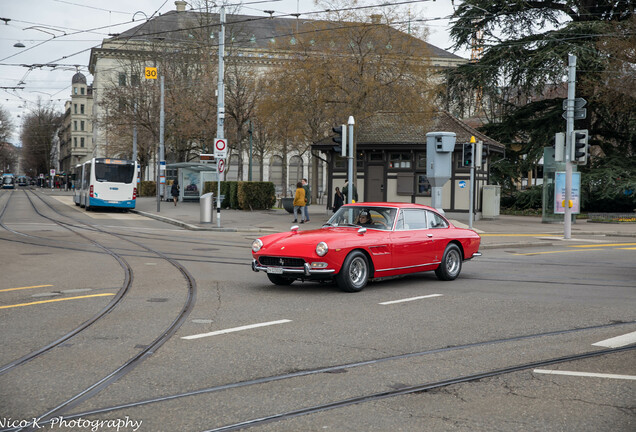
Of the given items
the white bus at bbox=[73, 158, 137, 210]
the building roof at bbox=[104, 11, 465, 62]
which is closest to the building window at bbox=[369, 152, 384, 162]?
the building roof at bbox=[104, 11, 465, 62]

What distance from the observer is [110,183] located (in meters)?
38.6

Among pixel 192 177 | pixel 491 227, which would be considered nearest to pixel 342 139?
pixel 491 227

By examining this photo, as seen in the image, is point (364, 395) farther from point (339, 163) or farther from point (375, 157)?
point (375, 157)

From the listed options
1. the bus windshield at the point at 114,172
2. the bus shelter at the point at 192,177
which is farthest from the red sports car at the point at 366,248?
the bus shelter at the point at 192,177

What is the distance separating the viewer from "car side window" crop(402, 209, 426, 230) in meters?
11.8

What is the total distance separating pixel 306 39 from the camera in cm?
3422

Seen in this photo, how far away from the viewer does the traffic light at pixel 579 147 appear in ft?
75.0

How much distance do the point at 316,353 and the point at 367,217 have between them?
529 cm

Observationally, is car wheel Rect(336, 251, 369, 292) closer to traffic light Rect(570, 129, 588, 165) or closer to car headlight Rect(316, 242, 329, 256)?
car headlight Rect(316, 242, 329, 256)

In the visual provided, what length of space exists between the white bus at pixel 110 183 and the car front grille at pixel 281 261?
29608 millimetres

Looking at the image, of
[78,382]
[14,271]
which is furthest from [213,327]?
[14,271]

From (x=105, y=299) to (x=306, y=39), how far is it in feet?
86.6

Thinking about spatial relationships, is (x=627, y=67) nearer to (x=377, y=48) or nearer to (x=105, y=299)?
(x=377, y=48)

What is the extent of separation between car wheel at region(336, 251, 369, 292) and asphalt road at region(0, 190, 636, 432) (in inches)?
7.1
